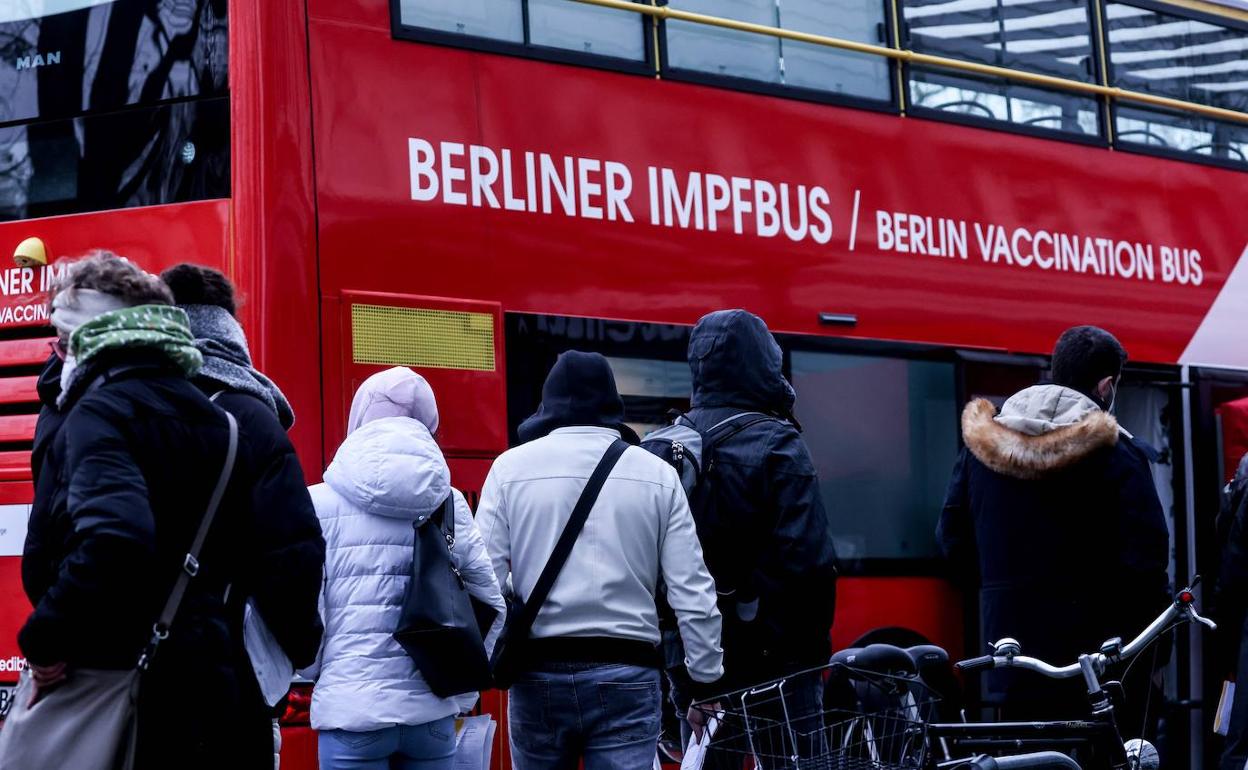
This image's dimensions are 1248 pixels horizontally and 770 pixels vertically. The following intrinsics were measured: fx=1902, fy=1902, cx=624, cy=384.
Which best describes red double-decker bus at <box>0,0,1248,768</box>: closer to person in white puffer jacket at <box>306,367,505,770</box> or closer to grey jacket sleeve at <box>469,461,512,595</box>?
person in white puffer jacket at <box>306,367,505,770</box>

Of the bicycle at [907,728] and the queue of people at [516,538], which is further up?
the queue of people at [516,538]

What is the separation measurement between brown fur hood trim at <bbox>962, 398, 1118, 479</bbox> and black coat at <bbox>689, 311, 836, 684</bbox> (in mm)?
616

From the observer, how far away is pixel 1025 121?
9.12 meters

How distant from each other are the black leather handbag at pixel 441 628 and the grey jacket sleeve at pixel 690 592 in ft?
1.71

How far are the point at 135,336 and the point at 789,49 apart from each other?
4.95 m

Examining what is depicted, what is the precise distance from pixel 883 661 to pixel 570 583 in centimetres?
113

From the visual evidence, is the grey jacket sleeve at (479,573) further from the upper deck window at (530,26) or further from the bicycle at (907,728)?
the upper deck window at (530,26)

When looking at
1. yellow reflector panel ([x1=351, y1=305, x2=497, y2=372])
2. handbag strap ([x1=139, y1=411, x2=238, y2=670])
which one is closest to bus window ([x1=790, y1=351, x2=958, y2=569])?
yellow reflector panel ([x1=351, y1=305, x2=497, y2=372])

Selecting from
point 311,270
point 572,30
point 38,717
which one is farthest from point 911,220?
point 38,717

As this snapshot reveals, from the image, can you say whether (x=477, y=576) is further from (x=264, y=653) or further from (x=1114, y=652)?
(x=1114, y=652)

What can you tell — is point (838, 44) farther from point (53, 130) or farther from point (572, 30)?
point (53, 130)

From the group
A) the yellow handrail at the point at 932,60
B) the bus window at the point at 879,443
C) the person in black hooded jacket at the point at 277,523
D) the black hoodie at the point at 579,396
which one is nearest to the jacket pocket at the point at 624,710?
the black hoodie at the point at 579,396

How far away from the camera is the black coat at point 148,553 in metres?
3.51

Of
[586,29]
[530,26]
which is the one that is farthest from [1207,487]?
[530,26]
